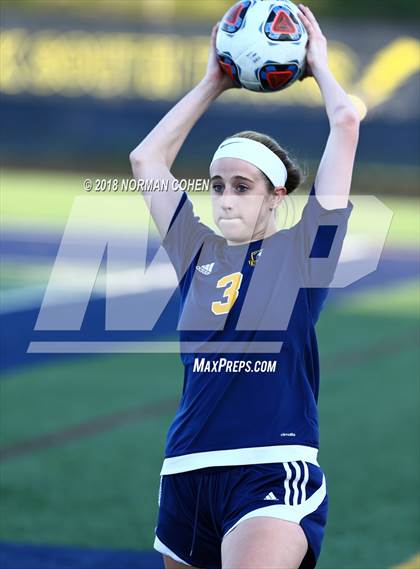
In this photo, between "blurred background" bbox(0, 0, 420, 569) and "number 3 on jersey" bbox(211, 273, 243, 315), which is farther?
"blurred background" bbox(0, 0, 420, 569)

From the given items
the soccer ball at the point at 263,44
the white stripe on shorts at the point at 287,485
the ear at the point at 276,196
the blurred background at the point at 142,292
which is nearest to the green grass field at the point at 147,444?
the blurred background at the point at 142,292

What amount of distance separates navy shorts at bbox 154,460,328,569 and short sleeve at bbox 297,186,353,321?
0.56 m

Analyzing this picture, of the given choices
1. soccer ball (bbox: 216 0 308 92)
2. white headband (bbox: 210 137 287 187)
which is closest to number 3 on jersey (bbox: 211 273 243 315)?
white headband (bbox: 210 137 287 187)

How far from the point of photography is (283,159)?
152 inches

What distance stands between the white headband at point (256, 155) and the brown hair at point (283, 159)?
2cm

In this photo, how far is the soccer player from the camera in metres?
3.54

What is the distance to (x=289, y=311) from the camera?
366cm

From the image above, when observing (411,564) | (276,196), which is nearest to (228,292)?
(276,196)

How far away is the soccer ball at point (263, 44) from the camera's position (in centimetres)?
A: 409

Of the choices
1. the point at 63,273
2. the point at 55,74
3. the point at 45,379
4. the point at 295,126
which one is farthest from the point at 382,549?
the point at 55,74

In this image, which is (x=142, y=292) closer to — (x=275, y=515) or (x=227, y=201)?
(x=227, y=201)

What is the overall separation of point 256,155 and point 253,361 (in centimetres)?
67

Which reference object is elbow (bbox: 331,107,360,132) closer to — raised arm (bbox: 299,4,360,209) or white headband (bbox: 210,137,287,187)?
raised arm (bbox: 299,4,360,209)

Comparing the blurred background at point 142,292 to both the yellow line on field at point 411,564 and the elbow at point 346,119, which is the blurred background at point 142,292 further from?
the elbow at point 346,119
